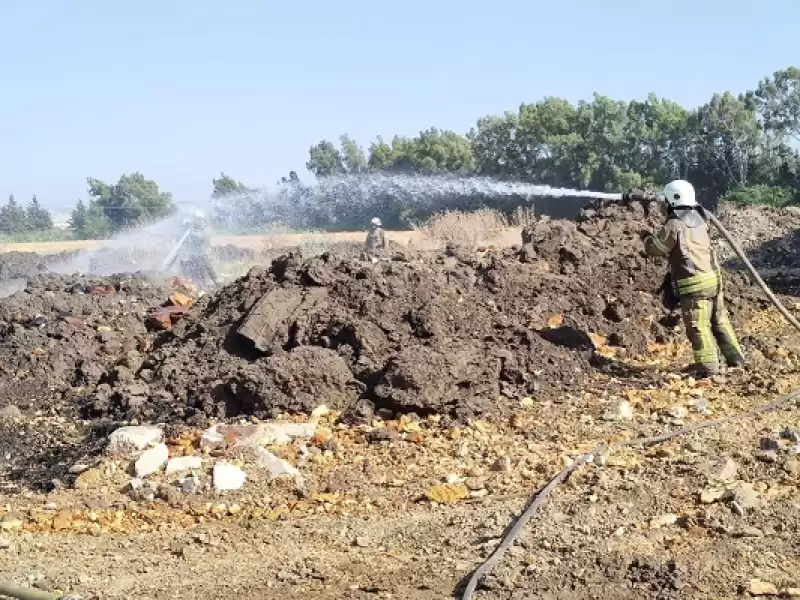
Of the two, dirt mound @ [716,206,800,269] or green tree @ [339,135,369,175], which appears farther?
green tree @ [339,135,369,175]

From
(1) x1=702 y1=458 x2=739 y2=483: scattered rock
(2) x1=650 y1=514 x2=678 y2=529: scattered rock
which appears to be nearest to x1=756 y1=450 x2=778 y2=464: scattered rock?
(1) x1=702 y1=458 x2=739 y2=483: scattered rock

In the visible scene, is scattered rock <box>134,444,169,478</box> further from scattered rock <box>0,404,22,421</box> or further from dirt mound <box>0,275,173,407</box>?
dirt mound <box>0,275,173,407</box>

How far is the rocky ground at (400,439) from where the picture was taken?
510cm

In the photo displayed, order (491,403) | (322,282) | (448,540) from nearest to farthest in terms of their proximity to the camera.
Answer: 1. (448,540)
2. (491,403)
3. (322,282)

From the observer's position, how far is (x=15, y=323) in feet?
39.9

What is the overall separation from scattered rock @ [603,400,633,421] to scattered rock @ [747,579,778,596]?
9.23ft

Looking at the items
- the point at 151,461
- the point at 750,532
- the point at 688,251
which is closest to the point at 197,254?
the point at 151,461

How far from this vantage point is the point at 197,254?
1917 cm

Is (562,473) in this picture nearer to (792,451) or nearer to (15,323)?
(792,451)

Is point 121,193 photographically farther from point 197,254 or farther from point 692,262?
point 692,262

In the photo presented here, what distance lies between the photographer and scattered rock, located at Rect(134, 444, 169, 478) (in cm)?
675

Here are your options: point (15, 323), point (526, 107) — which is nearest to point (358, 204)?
point (526, 107)

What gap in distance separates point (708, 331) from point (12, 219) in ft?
193

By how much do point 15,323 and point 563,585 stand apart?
9.54 meters
